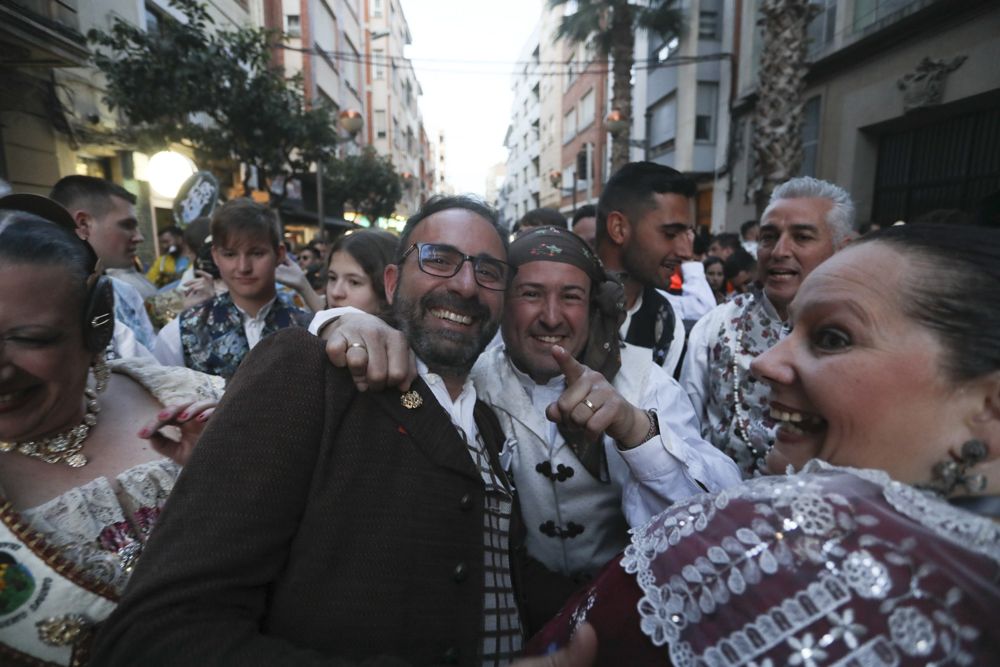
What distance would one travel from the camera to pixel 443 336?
1870 millimetres

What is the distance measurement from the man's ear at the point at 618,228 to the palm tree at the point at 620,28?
1400 cm

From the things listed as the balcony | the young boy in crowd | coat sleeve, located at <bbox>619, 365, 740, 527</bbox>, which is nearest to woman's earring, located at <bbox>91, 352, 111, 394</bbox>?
the young boy in crowd

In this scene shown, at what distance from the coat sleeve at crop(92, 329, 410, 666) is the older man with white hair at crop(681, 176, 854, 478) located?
2071 mm

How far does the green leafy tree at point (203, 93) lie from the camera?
26.3ft

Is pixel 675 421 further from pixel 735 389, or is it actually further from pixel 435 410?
pixel 435 410

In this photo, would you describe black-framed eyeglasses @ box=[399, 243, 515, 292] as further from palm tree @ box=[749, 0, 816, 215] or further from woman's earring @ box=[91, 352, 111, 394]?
palm tree @ box=[749, 0, 816, 215]

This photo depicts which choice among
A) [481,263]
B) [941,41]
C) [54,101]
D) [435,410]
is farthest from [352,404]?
[941,41]

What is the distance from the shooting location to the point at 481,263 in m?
1.97

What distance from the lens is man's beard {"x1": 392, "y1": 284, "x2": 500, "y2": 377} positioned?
186 cm

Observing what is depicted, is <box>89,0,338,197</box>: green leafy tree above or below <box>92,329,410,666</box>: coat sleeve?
above

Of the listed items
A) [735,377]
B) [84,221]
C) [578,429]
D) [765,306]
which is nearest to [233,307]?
[84,221]

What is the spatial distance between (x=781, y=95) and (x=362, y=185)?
61.0ft

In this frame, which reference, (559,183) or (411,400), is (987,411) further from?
Answer: (559,183)

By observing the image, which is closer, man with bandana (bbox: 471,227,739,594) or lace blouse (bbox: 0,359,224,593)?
lace blouse (bbox: 0,359,224,593)
